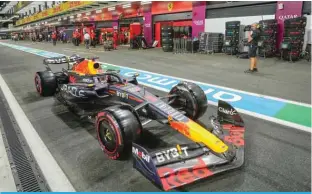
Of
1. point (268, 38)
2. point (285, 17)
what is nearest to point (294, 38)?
point (268, 38)

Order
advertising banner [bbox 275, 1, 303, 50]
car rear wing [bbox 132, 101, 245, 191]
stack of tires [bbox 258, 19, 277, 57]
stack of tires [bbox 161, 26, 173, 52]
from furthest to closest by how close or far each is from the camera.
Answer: stack of tires [bbox 161, 26, 173, 52] < stack of tires [bbox 258, 19, 277, 57] < advertising banner [bbox 275, 1, 303, 50] < car rear wing [bbox 132, 101, 245, 191]

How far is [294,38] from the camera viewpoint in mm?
11141

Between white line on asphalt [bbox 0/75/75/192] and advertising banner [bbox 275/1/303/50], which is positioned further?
advertising banner [bbox 275/1/303/50]

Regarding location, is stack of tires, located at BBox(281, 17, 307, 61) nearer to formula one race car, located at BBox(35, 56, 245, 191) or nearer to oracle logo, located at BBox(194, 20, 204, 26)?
oracle logo, located at BBox(194, 20, 204, 26)

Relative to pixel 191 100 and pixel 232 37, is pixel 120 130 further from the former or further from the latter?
pixel 232 37

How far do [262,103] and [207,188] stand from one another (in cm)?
333

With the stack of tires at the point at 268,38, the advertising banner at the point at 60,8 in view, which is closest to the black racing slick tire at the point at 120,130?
the stack of tires at the point at 268,38

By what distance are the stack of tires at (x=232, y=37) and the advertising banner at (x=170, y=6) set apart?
4990mm

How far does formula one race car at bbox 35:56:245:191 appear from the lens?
2395 mm

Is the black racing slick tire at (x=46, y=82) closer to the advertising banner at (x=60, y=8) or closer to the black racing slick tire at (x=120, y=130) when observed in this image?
the black racing slick tire at (x=120, y=130)

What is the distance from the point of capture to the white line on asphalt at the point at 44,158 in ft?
8.47

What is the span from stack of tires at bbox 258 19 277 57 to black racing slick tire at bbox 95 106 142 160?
11.6 m

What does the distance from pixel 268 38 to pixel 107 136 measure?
39.3 ft

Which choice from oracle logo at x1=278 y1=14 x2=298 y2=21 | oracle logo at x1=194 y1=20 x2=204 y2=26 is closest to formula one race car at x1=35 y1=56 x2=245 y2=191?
oracle logo at x1=278 y1=14 x2=298 y2=21
